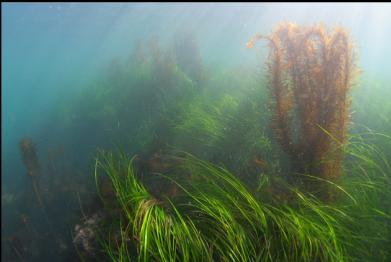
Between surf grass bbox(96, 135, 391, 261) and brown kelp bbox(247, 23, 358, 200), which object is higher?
brown kelp bbox(247, 23, 358, 200)

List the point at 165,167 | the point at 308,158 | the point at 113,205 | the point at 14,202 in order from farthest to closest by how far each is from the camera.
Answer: the point at 14,202
the point at 165,167
the point at 113,205
the point at 308,158

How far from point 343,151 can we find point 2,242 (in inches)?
307

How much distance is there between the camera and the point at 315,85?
3615 millimetres

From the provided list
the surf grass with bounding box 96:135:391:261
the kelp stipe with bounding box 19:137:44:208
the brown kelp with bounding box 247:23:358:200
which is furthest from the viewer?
the kelp stipe with bounding box 19:137:44:208

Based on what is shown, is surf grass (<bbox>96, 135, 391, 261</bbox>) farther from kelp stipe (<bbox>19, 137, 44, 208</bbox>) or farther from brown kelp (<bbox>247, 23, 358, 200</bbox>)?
kelp stipe (<bbox>19, 137, 44, 208</bbox>)

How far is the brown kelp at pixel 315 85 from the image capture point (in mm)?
3490

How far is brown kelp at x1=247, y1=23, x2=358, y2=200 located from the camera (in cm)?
349

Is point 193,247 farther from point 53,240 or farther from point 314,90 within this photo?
point 53,240

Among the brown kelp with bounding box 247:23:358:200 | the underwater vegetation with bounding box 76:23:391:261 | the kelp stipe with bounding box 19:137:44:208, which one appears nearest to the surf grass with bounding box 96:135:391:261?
the underwater vegetation with bounding box 76:23:391:261

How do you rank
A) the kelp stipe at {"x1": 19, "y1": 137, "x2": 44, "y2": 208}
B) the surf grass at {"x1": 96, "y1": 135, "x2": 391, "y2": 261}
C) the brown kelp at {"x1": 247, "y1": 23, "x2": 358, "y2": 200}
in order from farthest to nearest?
the kelp stipe at {"x1": 19, "y1": 137, "x2": 44, "y2": 208}
the brown kelp at {"x1": 247, "y1": 23, "x2": 358, "y2": 200}
the surf grass at {"x1": 96, "y1": 135, "x2": 391, "y2": 261}

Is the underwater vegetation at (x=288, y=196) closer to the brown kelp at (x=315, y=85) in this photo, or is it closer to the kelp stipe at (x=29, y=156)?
the brown kelp at (x=315, y=85)

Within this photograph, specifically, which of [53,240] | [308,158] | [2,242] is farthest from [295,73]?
[2,242]

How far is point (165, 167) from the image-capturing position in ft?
18.3

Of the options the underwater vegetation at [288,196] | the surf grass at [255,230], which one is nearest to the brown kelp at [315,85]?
the underwater vegetation at [288,196]
